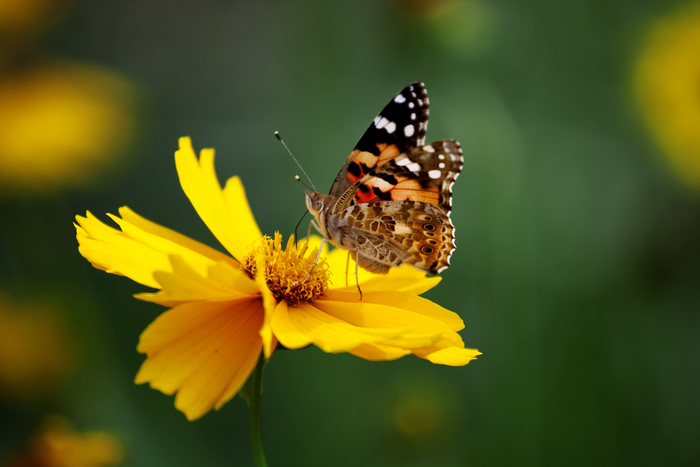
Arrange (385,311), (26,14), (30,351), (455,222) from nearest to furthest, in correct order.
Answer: (385,311) → (30,351) → (455,222) → (26,14)

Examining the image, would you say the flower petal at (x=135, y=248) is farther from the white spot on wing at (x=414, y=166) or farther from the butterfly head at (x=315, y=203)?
the white spot on wing at (x=414, y=166)

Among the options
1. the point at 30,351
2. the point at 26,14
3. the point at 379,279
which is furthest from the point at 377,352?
the point at 26,14

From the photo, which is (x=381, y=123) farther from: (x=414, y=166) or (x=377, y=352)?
(x=377, y=352)

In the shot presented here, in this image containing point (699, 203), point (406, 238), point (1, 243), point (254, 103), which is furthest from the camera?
point (254, 103)

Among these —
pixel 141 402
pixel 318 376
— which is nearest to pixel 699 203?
pixel 318 376

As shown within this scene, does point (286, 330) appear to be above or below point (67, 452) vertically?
above

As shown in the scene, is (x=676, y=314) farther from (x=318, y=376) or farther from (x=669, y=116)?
(x=318, y=376)

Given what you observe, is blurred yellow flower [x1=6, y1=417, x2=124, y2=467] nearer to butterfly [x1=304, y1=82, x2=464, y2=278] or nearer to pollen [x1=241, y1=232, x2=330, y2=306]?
pollen [x1=241, y1=232, x2=330, y2=306]
